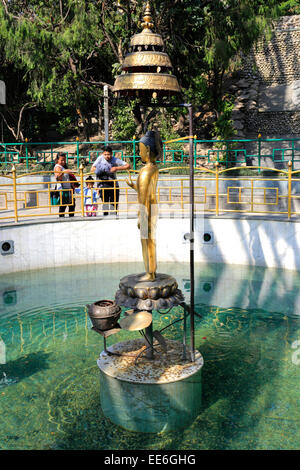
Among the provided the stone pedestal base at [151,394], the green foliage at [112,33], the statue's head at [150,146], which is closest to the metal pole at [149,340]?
the stone pedestal base at [151,394]

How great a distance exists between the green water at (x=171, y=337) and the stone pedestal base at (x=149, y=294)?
1.20m

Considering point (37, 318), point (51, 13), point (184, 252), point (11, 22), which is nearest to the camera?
point (37, 318)

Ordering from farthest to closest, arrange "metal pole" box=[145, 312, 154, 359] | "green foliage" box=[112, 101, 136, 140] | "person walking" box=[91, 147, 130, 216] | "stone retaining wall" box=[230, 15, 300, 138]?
"stone retaining wall" box=[230, 15, 300, 138]
"green foliage" box=[112, 101, 136, 140]
"person walking" box=[91, 147, 130, 216]
"metal pole" box=[145, 312, 154, 359]

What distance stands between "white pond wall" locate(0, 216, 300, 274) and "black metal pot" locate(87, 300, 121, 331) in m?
5.70

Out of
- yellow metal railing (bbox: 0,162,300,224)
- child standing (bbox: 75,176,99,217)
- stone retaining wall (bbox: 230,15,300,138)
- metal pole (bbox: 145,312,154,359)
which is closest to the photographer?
metal pole (bbox: 145,312,154,359)

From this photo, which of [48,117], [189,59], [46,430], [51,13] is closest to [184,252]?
[46,430]

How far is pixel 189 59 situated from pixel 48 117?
10.7 meters

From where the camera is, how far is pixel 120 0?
54.1 feet

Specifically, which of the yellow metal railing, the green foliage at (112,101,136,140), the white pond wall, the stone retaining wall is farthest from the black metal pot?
the stone retaining wall

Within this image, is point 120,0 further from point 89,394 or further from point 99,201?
point 89,394

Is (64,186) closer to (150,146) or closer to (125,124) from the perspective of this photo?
(150,146)

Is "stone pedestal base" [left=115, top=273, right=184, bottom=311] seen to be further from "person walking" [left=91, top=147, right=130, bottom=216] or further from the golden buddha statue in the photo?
"person walking" [left=91, top=147, right=130, bottom=216]

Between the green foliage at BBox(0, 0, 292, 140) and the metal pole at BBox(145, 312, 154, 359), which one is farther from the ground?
the green foliage at BBox(0, 0, 292, 140)

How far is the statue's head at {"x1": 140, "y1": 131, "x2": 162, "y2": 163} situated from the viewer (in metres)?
5.05
